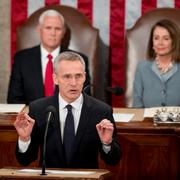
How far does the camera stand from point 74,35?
5.57 metres

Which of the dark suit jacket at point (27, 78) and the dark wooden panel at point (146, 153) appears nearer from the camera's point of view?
the dark wooden panel at point (146, 153)

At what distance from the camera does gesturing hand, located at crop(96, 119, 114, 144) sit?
122 inches

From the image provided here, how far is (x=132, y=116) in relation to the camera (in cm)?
432

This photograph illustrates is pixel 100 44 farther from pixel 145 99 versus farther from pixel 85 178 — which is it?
pixel 85 178

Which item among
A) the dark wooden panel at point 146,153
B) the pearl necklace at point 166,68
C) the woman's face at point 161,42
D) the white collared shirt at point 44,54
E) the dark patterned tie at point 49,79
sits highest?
the woman's face at point 161,42

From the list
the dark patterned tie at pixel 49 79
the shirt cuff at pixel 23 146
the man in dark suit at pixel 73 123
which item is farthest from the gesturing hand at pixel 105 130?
the dark patterned tie at pixel 49 79

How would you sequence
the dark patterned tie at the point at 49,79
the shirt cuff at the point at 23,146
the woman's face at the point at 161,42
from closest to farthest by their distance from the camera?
the shirt cuff at the point at 23,146
the woman's face at the point at 161,42
the dark patterned tie at the point at 49,79

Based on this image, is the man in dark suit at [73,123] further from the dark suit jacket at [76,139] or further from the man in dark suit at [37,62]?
the man in dark suit at [37,62]

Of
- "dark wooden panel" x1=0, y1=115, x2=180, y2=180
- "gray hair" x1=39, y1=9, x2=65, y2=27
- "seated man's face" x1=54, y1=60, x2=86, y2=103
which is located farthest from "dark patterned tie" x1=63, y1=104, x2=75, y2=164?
"gray hair" x1=39, y1=9, x2=65, y2=27

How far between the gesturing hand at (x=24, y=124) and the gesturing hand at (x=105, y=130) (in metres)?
0.32

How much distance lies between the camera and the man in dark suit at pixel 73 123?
3363 millimetres

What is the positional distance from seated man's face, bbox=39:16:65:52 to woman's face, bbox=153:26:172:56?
80 centimetres

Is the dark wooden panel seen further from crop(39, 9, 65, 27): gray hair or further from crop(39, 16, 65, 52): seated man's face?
crop(39, 9, 65, 27): gray hair

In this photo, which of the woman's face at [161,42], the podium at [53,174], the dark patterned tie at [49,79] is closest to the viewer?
the podium at [53,174]
